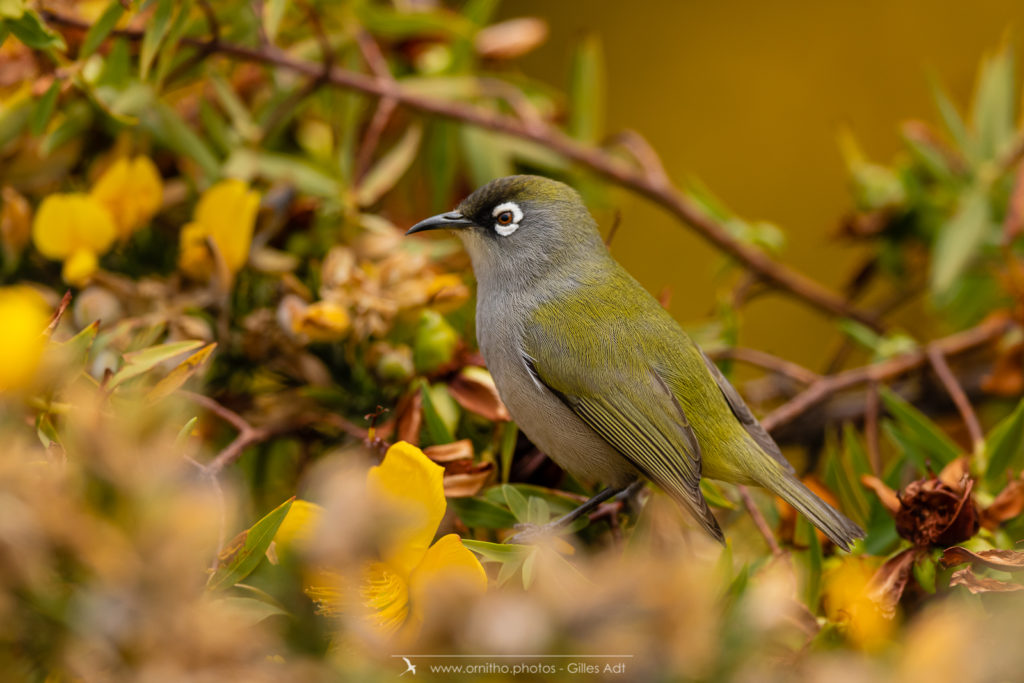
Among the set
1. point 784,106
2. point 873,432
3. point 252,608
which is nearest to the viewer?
point 252,608

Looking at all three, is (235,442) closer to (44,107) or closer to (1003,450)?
(44,107)

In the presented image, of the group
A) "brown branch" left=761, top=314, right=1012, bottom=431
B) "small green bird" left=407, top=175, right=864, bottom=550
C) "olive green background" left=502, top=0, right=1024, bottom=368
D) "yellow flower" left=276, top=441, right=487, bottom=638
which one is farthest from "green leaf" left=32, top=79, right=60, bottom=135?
"olive green background" left=502, top=0, right=1024, bottom=368

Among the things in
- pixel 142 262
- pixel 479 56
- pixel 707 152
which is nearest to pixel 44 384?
pixel 142 262

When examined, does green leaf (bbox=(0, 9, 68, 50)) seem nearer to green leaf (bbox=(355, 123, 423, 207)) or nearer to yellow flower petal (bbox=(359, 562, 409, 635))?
green leaf (bbox=(355, 123, 423, 207))

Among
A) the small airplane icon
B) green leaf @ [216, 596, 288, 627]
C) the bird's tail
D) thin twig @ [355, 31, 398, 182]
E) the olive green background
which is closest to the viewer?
the small airplane icon

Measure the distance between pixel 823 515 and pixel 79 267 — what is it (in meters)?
0.74

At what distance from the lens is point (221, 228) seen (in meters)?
0.87

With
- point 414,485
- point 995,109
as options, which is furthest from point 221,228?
point 995,109

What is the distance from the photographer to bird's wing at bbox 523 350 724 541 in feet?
2.50

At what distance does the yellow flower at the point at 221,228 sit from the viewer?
2.85 feet

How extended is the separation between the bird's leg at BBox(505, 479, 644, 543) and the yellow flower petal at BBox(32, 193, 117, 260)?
0.54m

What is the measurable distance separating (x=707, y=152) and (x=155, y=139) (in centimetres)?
132

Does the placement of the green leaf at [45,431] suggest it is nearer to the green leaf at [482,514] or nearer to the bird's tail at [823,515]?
the green leaf at [482,514]

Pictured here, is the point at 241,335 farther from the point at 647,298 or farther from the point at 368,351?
the point at 647,298
